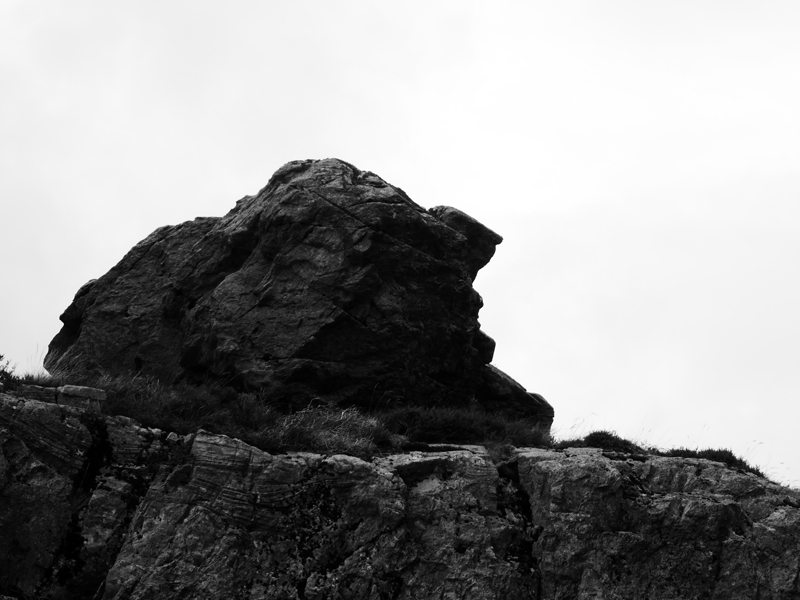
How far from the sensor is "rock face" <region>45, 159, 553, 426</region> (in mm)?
17203

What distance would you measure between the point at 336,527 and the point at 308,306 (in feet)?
24.4

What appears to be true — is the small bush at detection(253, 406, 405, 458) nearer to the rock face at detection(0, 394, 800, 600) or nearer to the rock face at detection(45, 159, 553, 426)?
the rock face at detection(0, 394, 800, 600)

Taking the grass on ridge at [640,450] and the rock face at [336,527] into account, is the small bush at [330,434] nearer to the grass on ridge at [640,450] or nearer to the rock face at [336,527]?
the rock face at [336,527]

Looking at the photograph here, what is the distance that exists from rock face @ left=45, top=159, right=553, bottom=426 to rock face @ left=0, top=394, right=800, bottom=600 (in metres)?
5.45

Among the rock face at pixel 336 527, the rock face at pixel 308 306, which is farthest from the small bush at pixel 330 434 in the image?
the rock face at pixel 308 306

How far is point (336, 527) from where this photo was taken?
1074cm

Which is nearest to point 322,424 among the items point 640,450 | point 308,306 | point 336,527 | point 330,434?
point 330,434

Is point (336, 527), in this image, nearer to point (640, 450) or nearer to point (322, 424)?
point (322, 424)

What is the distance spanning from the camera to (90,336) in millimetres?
19453

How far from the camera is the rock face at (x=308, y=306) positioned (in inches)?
677

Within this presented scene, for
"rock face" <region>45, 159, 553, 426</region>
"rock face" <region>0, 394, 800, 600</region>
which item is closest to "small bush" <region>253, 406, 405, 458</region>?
"rock face" <region>0, 394, 800, 600</region>

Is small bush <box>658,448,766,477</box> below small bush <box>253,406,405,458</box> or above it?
above

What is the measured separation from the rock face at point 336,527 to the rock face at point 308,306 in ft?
17.9

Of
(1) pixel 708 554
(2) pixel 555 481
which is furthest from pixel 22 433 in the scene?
(1) pixel 708 554
